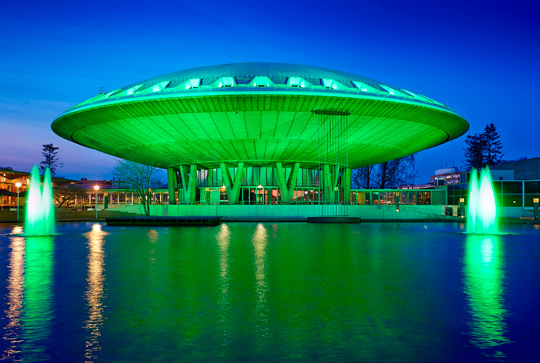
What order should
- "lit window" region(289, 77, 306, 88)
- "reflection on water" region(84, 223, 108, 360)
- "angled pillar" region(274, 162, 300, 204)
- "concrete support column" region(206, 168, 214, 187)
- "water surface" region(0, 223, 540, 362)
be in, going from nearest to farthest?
"water surface" region(0, 223, 540, 362) < "reflection on water" region(84, 223, 108, 360) < "lit window" region(289, 77, 306, 88) < "angled pillar" region(274, 162, 300, 204) < "concrete support column" region(206, 168, 214, 187)

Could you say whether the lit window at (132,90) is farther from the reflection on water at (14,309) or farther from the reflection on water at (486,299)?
the reflection on water at (486,299)

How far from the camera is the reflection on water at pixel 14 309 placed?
5.16m

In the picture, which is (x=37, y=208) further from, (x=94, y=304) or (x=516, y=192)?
(x=516, y=192)

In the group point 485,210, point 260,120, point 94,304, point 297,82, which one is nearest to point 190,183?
point 260,120

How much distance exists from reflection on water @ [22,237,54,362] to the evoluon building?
62.3 ft

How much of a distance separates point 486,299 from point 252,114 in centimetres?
2562

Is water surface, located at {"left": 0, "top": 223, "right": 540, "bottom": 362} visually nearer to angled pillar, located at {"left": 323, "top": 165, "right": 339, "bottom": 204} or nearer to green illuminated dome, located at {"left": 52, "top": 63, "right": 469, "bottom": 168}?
green illuminated dome, located at {"left": 52, "top": 63, "right": 469, "bottom": 168}

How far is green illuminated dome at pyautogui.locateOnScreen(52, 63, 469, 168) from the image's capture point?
30094mm

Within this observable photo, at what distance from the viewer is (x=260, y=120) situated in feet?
108

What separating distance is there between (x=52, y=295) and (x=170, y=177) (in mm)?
44608

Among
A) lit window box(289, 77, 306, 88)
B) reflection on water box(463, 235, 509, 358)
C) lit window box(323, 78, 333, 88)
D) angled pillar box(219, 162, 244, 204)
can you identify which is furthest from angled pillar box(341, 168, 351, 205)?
reflection on water box(463, 235, 509, 358)

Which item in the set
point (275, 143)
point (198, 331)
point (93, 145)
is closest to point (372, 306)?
point (198, 331)

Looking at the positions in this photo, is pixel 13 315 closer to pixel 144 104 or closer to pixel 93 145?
pixel 144 104

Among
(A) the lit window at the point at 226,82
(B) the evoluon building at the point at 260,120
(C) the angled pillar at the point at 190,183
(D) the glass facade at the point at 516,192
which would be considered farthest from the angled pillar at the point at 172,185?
(D) the glass facade at the point at 516,192
